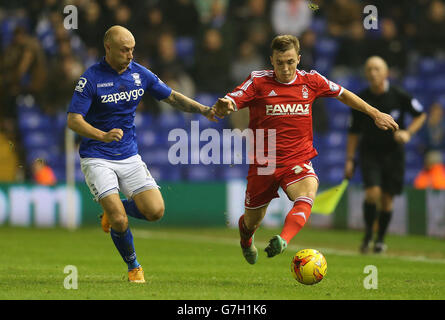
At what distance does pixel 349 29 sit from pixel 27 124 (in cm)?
780

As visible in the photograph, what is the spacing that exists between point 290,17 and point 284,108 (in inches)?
455

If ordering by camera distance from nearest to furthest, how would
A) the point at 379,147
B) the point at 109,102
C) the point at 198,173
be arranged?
the point at 109,102 < the point at 379,147 < the point at 198,173

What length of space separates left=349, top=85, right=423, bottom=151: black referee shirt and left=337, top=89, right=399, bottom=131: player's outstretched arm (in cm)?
382

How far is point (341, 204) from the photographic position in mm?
18312

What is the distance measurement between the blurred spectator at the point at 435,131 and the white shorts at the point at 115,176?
36.4ft

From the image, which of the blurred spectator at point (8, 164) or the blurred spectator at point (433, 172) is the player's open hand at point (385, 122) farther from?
the blurred spectator at point (8, 164)

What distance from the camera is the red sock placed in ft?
27.5

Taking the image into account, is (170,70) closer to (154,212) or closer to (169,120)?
(169,120)

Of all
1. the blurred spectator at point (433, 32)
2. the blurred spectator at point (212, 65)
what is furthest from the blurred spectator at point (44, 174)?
the blurred spectator at point (433, 32)

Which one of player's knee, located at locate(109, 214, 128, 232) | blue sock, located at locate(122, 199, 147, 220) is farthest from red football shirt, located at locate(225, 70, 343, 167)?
player's knee, located at locate(109, 214, 128, 232)

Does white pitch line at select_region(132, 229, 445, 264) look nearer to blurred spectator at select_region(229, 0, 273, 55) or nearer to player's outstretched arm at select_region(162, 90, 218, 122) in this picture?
player's outstretched arm at select_region(162, 90, 218, 122)

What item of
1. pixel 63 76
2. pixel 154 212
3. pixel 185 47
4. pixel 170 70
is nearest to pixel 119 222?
pixel 154 212

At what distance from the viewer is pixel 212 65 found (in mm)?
19734

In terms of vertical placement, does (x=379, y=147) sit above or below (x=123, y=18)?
below
